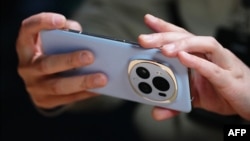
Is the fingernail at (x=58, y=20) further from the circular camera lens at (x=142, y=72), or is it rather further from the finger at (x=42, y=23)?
the circular camera lens at (x=142, y=72)

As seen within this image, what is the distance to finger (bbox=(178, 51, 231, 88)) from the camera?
48cm

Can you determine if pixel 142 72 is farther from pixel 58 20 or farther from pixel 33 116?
pixel 33 116

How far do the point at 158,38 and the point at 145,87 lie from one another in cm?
8

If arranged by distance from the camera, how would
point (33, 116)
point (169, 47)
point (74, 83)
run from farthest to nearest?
point (33, 116)
point (74, 83)
point (169, 47)

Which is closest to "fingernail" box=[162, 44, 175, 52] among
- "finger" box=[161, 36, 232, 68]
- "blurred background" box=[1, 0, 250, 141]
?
"finger" box=[161, 36, 232, 68]

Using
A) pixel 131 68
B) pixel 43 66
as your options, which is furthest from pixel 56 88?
pixel 131 68

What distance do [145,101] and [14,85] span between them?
33cm

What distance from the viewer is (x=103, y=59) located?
54 cm

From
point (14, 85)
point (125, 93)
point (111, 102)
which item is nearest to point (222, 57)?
point (125, 93)

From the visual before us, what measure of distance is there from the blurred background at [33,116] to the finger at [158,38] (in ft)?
0.76

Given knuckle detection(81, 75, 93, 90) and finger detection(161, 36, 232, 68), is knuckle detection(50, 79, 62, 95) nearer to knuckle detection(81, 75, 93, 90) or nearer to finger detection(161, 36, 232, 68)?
knuckle detection(81, 75, 93, 90)

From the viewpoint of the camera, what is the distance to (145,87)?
54 cm

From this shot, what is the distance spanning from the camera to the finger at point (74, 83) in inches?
22.0

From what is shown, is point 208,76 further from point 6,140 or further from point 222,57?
point 6,140
